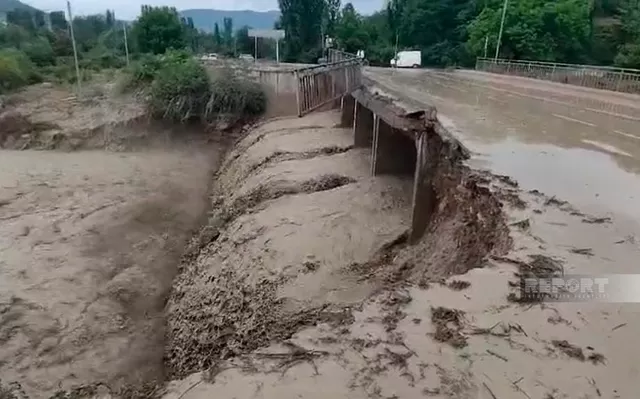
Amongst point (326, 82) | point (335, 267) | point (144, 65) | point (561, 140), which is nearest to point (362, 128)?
point (326, 82)

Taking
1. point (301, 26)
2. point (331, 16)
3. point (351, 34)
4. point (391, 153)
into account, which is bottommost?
point (391, 153)

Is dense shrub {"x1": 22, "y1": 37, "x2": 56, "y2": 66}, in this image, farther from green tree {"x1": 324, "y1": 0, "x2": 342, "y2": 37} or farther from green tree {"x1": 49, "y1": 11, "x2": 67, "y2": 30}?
green tree {"x1": 324, "y1": 0, "x2": 342, "y2": 37}

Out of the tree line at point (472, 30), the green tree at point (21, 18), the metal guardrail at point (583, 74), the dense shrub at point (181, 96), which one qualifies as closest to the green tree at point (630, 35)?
the tree line at point (472, 30)

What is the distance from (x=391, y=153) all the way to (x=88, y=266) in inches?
230

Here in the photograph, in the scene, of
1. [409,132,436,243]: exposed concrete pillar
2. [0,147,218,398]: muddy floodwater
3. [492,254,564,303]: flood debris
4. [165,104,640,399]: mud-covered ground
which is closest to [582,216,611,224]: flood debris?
[165,104,640,399]: mud-covered ground

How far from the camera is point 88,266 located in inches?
366

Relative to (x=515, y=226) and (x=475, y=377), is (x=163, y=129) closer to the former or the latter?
(x=515, y=226)

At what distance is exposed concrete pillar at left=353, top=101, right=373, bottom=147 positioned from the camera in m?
13.4

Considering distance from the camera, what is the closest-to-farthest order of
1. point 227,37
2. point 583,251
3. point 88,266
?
1. point 583,251
2. point 88,266
3. point 227,37

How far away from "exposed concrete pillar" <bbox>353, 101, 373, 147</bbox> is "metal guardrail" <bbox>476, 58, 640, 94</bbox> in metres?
8.68

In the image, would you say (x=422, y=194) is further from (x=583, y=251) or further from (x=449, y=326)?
(x=449, y=326)

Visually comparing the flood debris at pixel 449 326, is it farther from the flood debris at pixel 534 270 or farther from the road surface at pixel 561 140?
the road surface at pixel 561 140

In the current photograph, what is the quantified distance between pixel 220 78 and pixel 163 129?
113 inches

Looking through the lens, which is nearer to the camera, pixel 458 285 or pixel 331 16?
pixel 458 285
